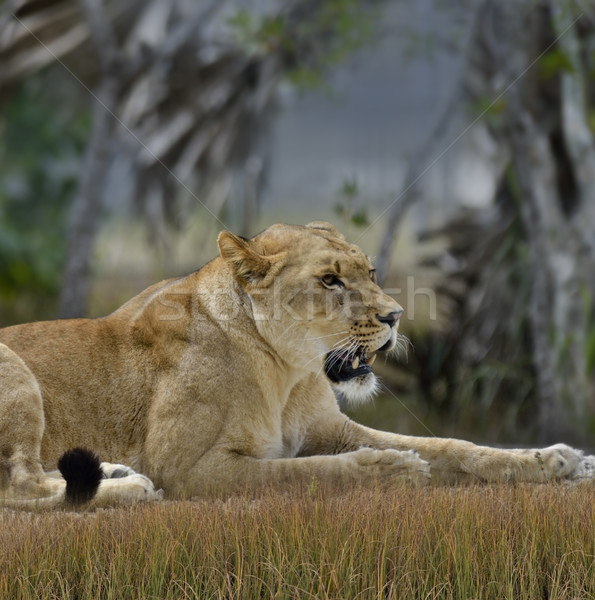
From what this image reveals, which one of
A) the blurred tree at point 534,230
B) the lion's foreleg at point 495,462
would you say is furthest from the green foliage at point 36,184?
the lion's foreleg at point 495,462

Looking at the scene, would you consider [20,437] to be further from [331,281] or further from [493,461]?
[493,461]

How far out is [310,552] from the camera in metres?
3.09

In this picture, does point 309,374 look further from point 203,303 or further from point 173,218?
point 173,218

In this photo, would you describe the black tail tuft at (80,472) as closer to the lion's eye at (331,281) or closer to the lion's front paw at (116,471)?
the lion's front paw at (116,471)

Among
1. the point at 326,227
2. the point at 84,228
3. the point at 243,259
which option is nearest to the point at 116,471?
the point at 243,259

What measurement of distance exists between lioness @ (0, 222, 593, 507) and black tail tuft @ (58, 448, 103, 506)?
0.54ft

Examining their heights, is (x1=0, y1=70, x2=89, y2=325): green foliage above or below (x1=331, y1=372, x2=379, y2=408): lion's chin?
above

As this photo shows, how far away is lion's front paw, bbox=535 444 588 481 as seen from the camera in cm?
404

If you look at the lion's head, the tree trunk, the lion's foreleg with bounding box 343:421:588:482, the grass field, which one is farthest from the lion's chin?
the tree trunk

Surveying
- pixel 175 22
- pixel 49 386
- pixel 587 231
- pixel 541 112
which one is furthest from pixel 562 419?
pixel 175 22

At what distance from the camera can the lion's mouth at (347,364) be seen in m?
4.03

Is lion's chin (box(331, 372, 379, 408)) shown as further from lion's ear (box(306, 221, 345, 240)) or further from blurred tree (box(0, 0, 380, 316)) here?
blurred tree (box(0, 0, 380, 316))

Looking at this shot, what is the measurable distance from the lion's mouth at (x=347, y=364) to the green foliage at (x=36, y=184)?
275 inches

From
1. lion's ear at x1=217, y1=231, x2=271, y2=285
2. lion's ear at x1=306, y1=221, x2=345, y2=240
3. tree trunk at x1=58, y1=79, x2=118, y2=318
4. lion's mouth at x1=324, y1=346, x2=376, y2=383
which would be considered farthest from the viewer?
tree trunk at x1=58, y1=79, x2=118, y2=318
